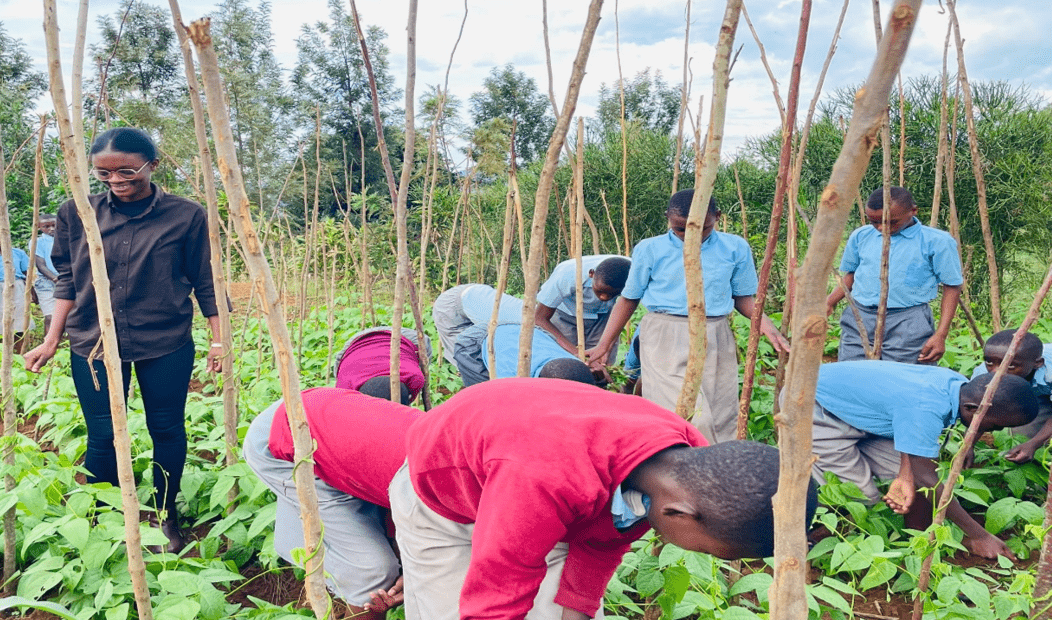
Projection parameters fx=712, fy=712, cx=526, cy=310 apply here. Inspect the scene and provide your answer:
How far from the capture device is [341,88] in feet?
59.7

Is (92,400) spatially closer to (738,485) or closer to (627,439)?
(627,439)

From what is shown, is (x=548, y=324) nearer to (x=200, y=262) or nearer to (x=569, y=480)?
(x=200, y=262)

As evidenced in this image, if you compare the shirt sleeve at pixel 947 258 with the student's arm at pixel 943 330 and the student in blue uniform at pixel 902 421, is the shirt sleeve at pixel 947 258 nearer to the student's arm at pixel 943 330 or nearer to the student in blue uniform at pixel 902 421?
the student's arm at pixel 943 330

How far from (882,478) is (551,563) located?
5.64 feet

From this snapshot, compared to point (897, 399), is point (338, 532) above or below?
below

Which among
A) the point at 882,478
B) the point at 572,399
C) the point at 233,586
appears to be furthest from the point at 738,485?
the point at 882,478

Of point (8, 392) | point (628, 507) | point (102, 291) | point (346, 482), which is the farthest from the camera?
point (8, 392)

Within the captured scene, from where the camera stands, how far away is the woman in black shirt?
2.15m

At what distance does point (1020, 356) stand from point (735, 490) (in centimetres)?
209

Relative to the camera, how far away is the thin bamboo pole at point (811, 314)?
1.71 feet

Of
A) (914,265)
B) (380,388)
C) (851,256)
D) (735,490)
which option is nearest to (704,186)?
(735,490)

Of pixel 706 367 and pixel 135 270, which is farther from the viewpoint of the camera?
pixel 706 367

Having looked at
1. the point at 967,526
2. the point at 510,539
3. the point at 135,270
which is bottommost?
the point at 967,526

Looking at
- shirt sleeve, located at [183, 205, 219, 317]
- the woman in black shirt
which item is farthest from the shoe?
shirt sleeve, located at [183, 205, 219, 317]
